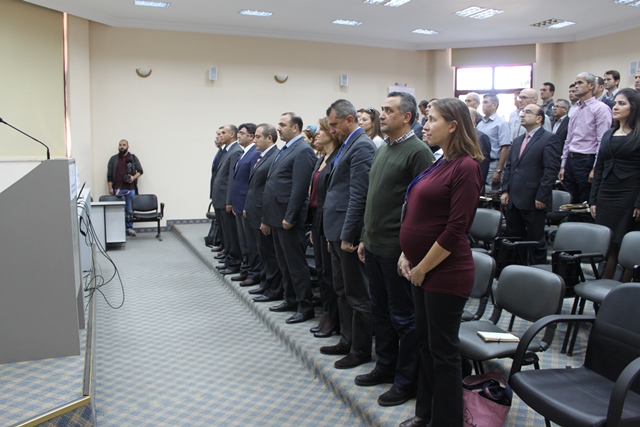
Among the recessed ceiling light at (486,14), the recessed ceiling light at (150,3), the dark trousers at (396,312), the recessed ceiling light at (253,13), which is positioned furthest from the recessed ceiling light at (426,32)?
the dark trousers at (396,312)

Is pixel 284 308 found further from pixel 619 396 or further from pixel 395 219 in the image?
pixel 619 396

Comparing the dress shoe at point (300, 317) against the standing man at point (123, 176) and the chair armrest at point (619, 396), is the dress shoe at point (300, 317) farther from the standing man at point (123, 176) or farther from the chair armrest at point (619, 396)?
the standing man at point (123, 176)

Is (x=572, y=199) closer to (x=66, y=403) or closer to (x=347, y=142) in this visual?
(x=347, y=142)

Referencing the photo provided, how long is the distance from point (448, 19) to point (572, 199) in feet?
14.7

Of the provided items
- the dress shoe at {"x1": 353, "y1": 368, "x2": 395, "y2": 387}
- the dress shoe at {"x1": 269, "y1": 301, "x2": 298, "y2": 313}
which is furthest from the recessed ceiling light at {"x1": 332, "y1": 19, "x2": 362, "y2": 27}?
the dress shoe at {"x1": 353, "y1": 368, "x2": 395, "y2": 387}

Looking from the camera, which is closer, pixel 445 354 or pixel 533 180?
pixel 445 354

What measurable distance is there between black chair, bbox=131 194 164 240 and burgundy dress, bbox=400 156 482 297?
273 inches

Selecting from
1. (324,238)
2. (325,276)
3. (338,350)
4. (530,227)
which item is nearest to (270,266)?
(325,276)

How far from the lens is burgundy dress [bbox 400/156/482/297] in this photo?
82.3 inches

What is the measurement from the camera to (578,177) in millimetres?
Answer: 5441

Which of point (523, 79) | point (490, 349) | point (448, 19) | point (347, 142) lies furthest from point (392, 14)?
point (490, 349)

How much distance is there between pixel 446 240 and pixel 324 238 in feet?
4.89

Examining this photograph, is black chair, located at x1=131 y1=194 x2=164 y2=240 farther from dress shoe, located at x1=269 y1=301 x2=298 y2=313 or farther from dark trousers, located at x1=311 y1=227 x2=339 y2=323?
dark trousers, located at x1=311 y1=227 x2=339 y2=323

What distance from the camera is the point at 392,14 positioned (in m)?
8.60
